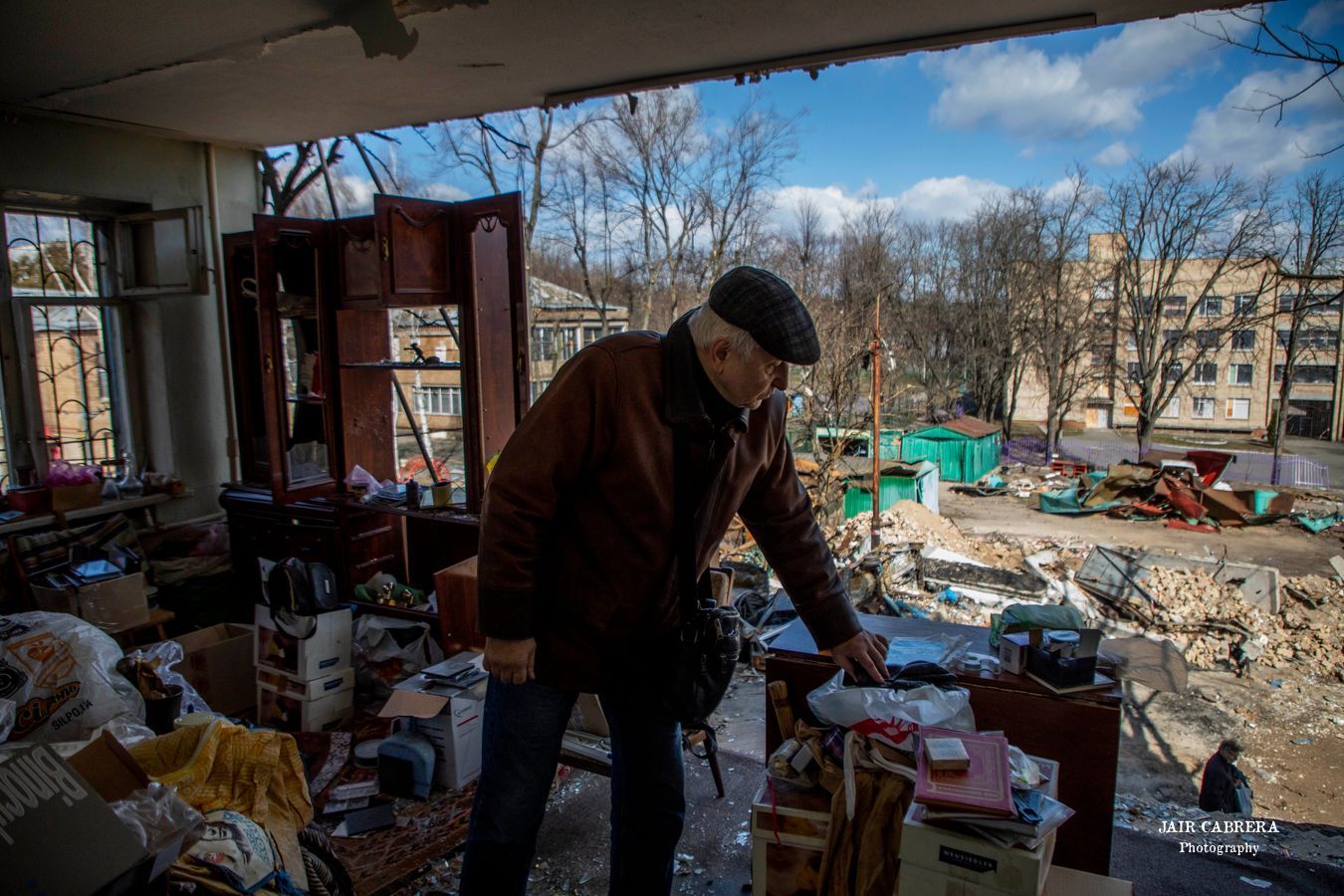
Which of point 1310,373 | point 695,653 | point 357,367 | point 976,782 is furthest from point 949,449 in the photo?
point 695,653

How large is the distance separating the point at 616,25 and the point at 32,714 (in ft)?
10.9

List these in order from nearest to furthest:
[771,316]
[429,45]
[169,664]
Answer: [771,316] < [169,664] < [429,45]

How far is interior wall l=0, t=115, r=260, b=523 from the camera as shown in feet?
15.6

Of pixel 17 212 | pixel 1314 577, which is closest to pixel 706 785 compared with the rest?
pixel 17 212

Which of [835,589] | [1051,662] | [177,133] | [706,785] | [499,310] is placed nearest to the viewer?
[835,589]

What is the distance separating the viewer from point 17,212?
175 inches

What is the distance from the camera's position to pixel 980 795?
65.7 inches

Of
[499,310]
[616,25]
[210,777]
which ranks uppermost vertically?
[616,25]

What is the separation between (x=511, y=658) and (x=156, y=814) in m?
1.06

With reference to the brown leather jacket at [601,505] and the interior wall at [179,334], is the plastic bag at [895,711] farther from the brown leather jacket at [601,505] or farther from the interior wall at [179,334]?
the interior wall at [179,334]

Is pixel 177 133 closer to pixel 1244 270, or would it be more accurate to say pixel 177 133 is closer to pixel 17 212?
pixel 17 212

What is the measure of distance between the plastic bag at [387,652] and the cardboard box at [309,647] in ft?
0.58

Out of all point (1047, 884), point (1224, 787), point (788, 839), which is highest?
point (788, 839)

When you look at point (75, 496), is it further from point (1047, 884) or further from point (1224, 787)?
point (1224, 787)
